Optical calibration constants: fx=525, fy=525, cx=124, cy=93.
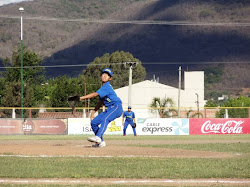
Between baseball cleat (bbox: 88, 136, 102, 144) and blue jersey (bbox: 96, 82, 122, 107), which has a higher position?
blue jersey (bbox: 96, 82, 122, 107)

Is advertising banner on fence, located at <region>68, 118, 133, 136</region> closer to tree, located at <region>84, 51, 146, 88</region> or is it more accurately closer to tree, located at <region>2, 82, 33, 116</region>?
tree, located at <region>2, 82, 33, 116</region>

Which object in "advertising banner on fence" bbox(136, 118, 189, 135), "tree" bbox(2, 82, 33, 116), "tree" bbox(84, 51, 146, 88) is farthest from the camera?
"tree" bbox(84, 51, 146, 88)

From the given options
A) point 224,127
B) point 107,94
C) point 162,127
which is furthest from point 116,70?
point 107,94

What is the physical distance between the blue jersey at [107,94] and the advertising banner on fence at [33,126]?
2440cm

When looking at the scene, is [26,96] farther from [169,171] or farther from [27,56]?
[169,171]

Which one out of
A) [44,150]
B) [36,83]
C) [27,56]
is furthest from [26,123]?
[36,83]

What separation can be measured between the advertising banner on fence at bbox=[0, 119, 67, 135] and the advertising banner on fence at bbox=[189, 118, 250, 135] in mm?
9437

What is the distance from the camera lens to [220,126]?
37.8 m

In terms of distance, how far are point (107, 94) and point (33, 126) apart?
24.8 m

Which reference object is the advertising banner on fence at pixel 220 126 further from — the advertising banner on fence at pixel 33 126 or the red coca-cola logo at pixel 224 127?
the advertising banner on fence at pixel 33 126

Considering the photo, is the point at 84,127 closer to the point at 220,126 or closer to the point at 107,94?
the point at 220,126

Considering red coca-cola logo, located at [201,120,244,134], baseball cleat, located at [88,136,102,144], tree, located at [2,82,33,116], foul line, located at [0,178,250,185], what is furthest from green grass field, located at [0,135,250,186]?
tree, located at [2,82,33,116]

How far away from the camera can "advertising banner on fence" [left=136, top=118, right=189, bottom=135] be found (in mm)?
37312

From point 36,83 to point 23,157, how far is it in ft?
263
